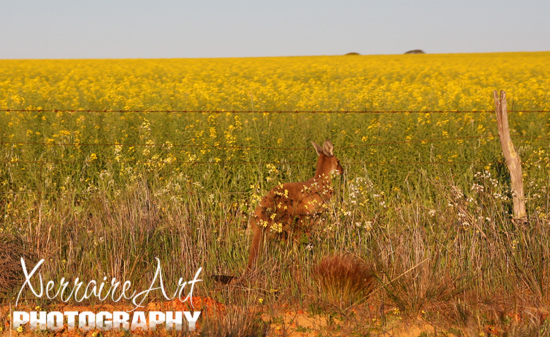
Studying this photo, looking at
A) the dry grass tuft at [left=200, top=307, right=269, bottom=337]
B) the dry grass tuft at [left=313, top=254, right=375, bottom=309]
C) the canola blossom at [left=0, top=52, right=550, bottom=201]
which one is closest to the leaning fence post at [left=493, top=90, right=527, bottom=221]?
the canola blossom at [left=0, top=52, right=550, bottom=201]

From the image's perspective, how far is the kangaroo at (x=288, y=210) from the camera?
5.73 m

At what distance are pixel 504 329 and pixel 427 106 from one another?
29.3 ft

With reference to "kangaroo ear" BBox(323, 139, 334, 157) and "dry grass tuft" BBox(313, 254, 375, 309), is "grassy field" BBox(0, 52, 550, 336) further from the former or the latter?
"kangaroo ear" BBox(323, 139, 334, 157)

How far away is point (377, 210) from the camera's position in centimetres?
682

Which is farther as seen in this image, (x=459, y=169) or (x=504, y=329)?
(x=459, y=169)

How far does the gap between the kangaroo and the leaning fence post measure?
1.85m

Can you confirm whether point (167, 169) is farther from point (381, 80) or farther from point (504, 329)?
point (381, 80)

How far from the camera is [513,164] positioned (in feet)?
20.7

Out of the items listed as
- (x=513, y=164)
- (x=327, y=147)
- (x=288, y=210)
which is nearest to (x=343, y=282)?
(x=288, y=210)

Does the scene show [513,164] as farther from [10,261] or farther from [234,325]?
[10,261]

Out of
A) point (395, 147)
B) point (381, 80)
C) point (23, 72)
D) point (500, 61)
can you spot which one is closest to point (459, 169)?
point (395, 147)

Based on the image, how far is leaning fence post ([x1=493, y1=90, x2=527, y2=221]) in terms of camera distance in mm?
6145

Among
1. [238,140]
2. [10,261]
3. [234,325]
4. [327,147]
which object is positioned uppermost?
[327,147]

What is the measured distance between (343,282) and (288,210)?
4.80 ft
